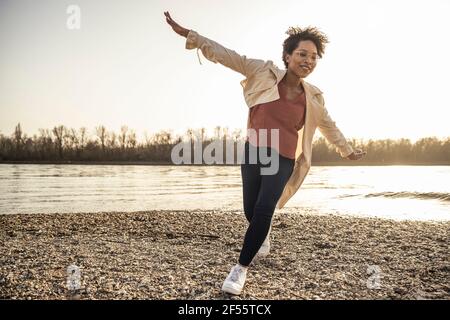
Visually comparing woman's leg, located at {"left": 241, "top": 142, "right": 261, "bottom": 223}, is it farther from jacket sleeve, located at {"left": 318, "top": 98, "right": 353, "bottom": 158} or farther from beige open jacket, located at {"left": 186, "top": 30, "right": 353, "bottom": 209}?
jacket sleeve, located at {"left": 318, "top": 98, "right": 353, "bottom": 158}

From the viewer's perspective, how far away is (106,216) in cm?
1081

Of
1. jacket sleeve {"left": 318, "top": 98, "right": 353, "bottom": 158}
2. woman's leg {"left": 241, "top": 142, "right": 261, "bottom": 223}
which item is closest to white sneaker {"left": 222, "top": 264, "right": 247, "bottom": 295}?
woman's leg {"left": 241, "top": 142, "right": 261, "bottom": 223}

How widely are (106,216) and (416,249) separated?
295 inches

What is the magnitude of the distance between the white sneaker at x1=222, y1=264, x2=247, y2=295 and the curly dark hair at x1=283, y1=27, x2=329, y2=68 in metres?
2.22

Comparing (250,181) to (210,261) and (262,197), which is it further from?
(210,261)

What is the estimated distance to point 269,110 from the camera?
3.87 m

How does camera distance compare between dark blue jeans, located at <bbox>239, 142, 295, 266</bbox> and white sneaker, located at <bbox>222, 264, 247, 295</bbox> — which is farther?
white sneaker, located at <bbox>222, 264, 247, 295</bbox>

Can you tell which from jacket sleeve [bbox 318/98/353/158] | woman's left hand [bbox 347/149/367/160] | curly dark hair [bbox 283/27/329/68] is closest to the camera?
curly dark hair [bbox 283/27/329/68]

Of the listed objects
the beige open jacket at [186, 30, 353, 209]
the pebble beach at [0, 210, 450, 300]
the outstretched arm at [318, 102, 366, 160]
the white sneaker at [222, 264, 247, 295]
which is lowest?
the pebble beach at [0, 210, 450, 300]

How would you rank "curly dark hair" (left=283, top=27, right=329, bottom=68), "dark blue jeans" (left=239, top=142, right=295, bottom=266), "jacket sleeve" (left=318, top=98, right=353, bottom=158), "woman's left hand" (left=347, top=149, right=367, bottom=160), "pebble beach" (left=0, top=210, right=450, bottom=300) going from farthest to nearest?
"woman's left hand" (left=347, top=149, right=367, bottom=160) → "jacket sleeve" (left=318, top=98, right=353, bottom=158) → "pebble beach" (left=0, top=210, right=450, bottom=300) → "curly dark hair" (left=283, top=27, right=329, bottom=68) → "dark blue jeans" (left=239, top=142, right=295, bottom=266)

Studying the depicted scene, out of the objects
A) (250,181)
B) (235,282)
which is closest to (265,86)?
(250,181)

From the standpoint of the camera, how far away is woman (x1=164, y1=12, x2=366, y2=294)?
3.85 m
